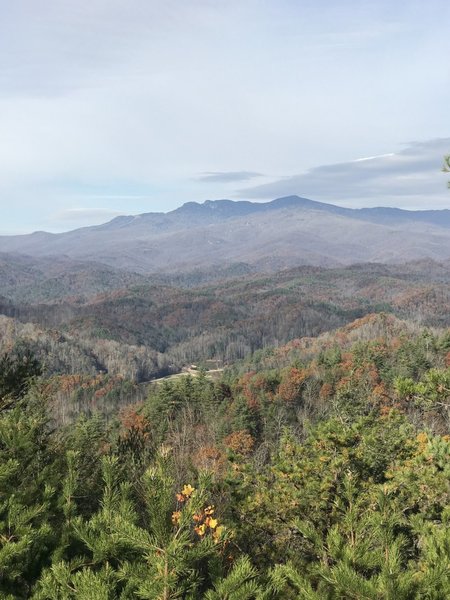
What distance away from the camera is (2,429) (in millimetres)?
6145

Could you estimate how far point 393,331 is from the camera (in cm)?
12662

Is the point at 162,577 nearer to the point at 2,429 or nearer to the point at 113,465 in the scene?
the point at 113,465

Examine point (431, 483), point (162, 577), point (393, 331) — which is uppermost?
point (162, 577)

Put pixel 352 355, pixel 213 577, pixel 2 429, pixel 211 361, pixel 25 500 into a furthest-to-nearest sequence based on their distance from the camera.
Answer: pixel 211 361 → pixel 352 355 → pixel 2 429 → pixel 25 500 → pixel 213 577

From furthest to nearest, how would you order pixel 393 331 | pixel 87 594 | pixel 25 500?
1. pixel 393 331
2. pixel 25 500
3. pixel 87 594

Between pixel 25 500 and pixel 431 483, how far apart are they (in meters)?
6.25

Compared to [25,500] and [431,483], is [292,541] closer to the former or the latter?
[431,483]

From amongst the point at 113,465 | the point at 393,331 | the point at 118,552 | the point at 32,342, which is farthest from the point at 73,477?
the point at 32,342

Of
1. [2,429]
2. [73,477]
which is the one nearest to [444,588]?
[73,477]

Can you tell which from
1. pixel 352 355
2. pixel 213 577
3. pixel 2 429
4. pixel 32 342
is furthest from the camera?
pixel 32 342

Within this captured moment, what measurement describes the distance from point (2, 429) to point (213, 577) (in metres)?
3.54

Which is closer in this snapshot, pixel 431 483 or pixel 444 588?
pixel 444 588

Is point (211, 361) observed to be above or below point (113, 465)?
below

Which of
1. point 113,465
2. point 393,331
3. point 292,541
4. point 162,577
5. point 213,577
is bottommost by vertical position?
point 393,331
